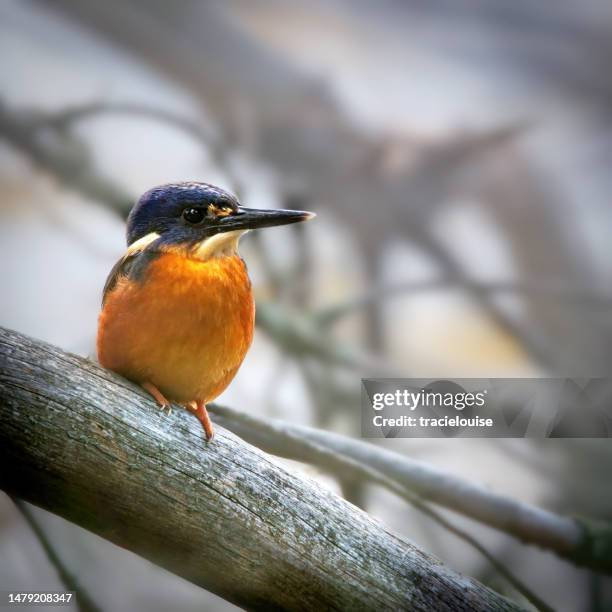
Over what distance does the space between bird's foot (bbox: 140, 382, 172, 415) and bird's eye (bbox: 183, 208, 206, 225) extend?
0.94ft

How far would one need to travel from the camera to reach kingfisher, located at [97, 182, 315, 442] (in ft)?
3.74

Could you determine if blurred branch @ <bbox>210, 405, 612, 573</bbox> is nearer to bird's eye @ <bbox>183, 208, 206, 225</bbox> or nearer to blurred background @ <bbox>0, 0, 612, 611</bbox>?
blurred background @ <bbox>0, 0, 612, 611</bbox>

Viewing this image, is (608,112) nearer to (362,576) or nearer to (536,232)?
(536,232)

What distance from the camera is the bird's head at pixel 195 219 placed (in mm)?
1159

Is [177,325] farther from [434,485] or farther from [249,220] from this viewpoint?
[434,485]

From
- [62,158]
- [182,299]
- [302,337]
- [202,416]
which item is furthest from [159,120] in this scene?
[202,416]

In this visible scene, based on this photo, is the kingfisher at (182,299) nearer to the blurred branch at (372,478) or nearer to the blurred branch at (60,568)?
the blurred branch at (372,478)

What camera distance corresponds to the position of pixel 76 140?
179cm

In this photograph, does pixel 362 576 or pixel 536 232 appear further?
pixel 536 232

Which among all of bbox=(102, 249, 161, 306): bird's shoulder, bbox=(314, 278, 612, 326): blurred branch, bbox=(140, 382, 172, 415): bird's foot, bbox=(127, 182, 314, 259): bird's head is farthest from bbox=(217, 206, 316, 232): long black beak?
bbox=(314, 278, 612, 326): blurred branch

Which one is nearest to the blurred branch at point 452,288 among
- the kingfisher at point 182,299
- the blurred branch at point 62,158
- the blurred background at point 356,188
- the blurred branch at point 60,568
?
the blurred background at point 356,188

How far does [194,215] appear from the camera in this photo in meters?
1.16

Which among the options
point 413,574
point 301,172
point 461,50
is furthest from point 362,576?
point 461,50

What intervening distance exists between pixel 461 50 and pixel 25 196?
4.08 ft
